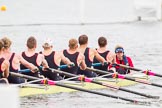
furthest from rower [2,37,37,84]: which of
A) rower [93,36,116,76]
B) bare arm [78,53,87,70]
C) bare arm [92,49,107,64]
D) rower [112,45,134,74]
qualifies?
rower [112,45,134,74]

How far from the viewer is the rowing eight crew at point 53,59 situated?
11.7 meters

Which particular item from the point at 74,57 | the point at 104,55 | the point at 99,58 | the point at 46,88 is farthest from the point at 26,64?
the point at 104,55

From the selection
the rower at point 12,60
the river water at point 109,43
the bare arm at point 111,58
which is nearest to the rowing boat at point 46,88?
the river water at point 109,43

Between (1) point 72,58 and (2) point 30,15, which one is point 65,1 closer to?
(2) point 30,15

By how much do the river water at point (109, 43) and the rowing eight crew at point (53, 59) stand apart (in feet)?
1.70

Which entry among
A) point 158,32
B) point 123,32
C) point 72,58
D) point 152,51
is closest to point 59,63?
point 72,58

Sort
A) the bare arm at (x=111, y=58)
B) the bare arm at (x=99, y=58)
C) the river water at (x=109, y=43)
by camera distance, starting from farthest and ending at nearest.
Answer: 1. the bare arm at (x=111, y=58)
2. the bare arm at (x=99, y=58)
3. the river water at (x=109, y=43)

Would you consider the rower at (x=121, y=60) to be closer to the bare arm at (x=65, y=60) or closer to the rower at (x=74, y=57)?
the rower at (x=74, y=57)

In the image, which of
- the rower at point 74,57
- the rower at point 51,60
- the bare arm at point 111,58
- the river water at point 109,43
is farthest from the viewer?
the bare arm at point 111,58

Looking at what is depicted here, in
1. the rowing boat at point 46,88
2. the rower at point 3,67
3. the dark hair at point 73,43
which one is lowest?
the rowing boat at point 46,88

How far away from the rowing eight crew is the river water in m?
0.52

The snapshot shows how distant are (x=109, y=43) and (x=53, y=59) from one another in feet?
44.7

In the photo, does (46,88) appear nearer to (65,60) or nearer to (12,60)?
(12,60)

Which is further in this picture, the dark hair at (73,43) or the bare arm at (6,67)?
the dark hair at (73,43)
